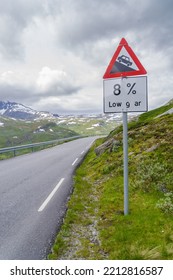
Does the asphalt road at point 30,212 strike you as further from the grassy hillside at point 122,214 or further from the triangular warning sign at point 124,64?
the triangular warning sign at point 124,64

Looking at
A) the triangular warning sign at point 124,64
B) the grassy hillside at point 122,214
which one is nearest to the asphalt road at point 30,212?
the grassy hillside at point 122,214

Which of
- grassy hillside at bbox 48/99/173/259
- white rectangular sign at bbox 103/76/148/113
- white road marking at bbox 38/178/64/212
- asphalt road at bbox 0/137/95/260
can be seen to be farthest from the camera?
white road marking at bbox 38/178/64/212

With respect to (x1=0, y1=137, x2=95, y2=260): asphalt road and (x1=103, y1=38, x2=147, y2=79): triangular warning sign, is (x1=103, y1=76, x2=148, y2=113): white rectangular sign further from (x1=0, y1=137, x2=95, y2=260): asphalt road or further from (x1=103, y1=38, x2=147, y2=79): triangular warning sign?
(x1=0, y1=137, x2=95, y2=260): asphalt road

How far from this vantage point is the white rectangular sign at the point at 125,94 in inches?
223

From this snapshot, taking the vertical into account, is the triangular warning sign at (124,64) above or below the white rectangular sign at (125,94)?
above

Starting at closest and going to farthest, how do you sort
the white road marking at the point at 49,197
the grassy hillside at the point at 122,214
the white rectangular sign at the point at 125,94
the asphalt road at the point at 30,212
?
the grassy hillside at the point at 122,214
the asphalt road at the point at 30,212
the white rectangular sign at the point at 125,94
the white road marking at the point at 49,197

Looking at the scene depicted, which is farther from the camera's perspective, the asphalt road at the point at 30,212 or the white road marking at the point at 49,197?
the white road marking at the point at 49,197

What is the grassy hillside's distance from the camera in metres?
4.77

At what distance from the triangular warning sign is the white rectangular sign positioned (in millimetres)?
127

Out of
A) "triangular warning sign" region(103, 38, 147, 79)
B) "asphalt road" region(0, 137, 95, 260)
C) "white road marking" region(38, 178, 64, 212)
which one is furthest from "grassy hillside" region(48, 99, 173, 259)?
"triangular warning sign" region(103, 38, 147, 79)

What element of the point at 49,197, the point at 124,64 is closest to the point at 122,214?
the point at 49,197

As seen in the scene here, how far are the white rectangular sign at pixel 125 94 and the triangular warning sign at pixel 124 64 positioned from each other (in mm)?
127

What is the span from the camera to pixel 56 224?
6359mm
